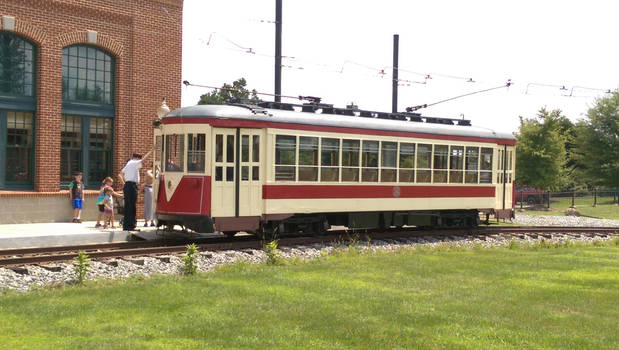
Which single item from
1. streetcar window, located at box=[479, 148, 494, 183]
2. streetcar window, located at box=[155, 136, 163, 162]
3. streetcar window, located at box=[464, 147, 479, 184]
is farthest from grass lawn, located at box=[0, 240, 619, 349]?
streetcar window, located at box=[479, 148, 494, 183]

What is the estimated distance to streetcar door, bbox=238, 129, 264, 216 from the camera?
14.1m

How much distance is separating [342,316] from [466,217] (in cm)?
1264

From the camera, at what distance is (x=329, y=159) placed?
15.6 m

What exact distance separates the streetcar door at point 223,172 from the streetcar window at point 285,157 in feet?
3.40

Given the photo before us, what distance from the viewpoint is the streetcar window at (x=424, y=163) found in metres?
17.5

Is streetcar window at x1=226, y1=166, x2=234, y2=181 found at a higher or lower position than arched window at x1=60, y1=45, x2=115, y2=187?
lower

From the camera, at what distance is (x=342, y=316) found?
25.1ft

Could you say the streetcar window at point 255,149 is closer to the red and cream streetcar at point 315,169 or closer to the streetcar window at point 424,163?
the red and cream streetcar at point 315,169

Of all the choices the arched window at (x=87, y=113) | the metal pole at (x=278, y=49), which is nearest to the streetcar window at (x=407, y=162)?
the metal pole at (x=278, y=49)

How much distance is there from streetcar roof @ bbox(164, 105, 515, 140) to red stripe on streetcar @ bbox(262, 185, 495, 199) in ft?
4.62

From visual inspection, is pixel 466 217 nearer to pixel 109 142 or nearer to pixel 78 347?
pixel 109 142

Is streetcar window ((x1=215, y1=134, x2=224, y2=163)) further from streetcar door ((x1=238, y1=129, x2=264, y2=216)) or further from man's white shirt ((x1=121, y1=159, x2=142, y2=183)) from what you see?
man's white shirt ((x1=121, y1=159, x2=142, y2=183))

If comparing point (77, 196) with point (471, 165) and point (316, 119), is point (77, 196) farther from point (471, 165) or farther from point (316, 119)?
point (471, 165)

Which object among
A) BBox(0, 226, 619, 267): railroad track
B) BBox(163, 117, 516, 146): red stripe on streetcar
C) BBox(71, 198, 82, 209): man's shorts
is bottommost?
BBox(0, 226, 619, 267): railroad track
